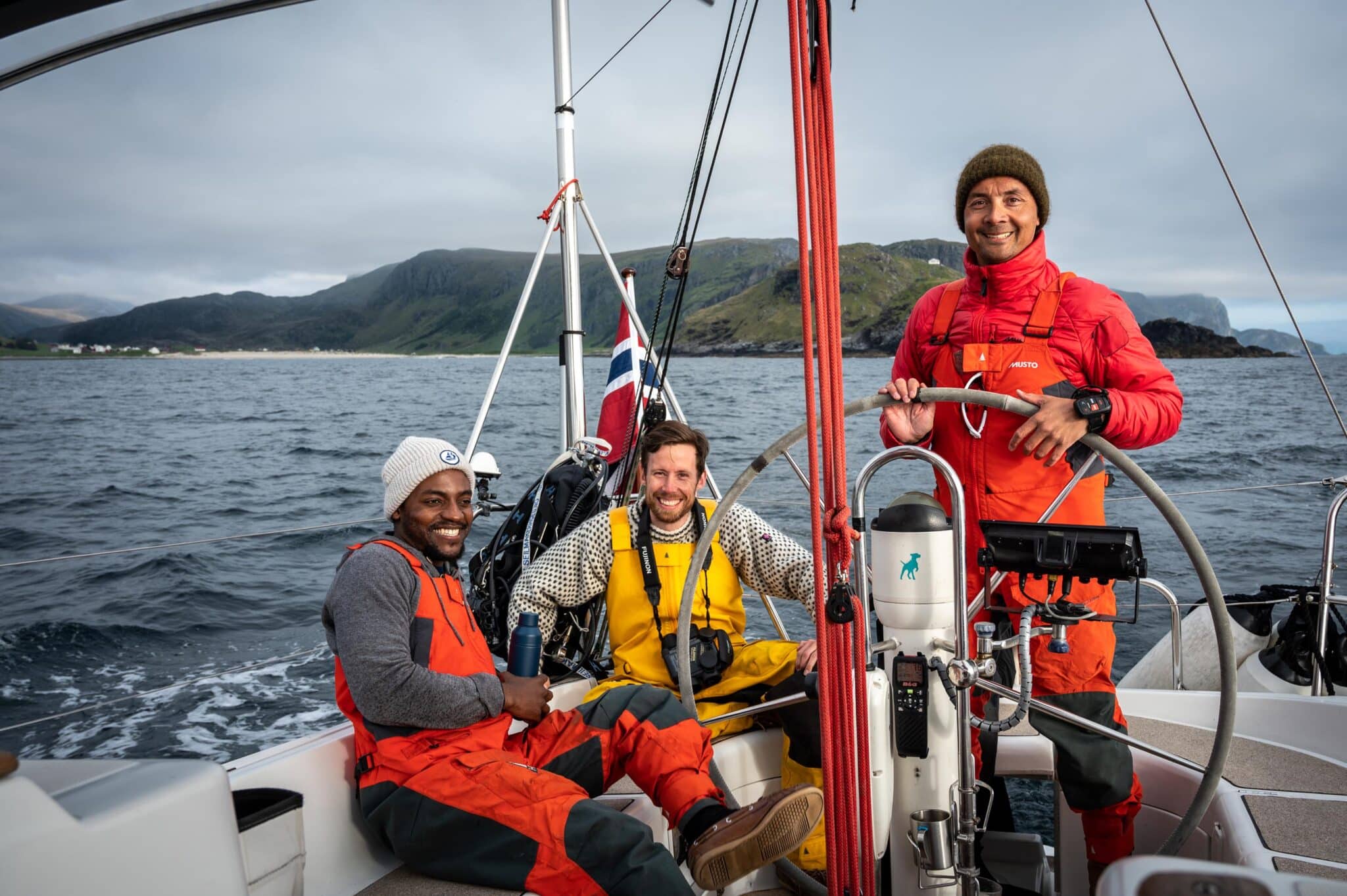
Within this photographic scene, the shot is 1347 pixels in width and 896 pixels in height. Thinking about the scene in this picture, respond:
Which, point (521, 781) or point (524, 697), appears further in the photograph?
point (524, 697)

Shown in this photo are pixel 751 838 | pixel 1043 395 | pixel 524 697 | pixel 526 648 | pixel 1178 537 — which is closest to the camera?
pixel 1178 537

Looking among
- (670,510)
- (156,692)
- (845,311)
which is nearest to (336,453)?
(156,692)

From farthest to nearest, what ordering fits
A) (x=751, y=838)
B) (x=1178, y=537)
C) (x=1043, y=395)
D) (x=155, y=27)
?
(x=1043, y=395)
(x=751, y=838)
(x=1178, y=537)
(x=155, y=27)

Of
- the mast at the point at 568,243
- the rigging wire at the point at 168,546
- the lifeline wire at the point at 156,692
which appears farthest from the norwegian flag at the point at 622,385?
the lifeline wire at the point at 156,692

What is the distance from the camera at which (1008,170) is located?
6.77 feet

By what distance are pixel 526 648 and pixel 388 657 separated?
39 cm

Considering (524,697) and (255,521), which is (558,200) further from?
(255,521)

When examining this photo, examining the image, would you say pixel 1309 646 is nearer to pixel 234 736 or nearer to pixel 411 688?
pixel 411 688

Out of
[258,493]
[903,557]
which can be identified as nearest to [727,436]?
[258,493]

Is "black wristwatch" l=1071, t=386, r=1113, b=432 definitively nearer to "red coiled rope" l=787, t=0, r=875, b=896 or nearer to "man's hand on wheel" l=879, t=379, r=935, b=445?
"man's hand on wheel" l=879, t=379, r=935, b=445

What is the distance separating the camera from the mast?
12.6 ft

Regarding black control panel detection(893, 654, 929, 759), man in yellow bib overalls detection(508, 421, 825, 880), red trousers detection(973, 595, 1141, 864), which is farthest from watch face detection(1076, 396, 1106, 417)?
man in yellow bib overalls detection(508, 421, 825, 880)

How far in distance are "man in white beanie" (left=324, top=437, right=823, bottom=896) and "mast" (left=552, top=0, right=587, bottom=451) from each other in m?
1.74

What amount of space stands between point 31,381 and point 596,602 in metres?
52.7
